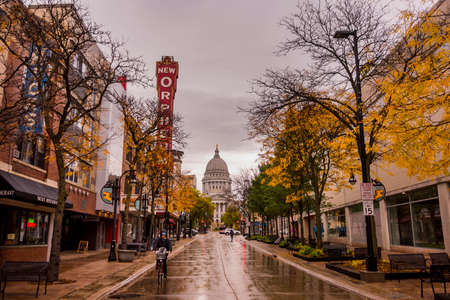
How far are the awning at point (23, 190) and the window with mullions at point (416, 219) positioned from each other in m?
21.6

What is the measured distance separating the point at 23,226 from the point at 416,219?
944 inches

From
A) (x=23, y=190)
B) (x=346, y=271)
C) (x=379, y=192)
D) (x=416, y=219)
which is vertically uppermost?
(x=379, y=192)

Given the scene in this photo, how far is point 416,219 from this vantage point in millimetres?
25016

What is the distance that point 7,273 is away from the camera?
1030 centimetres

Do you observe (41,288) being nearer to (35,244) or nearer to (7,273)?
(7,273)

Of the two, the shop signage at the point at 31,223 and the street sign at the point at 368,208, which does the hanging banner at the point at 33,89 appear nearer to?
the shop signage at the point at 31,223

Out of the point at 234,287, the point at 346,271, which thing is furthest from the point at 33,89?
the point at 346,271

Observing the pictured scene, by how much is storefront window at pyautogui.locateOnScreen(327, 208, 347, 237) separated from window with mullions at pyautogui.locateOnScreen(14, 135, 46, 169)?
32.7 meters

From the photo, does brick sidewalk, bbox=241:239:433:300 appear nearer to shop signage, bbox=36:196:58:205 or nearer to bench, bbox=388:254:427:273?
bench, bbox=388:254:427:273

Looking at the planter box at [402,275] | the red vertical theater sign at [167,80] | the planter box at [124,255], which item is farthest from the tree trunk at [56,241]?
the red vertical theater sign at [167,80]

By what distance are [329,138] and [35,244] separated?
1698cm

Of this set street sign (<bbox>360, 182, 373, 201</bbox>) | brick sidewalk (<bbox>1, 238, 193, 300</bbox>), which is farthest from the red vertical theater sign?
street sign (<bbox>360, 182, 373, 201</bbox>)

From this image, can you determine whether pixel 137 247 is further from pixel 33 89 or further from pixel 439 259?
pixel 439 259

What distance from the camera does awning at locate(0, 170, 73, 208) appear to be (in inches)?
555
